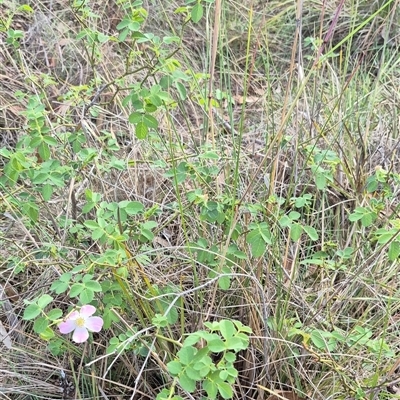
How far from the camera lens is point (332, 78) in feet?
7.07

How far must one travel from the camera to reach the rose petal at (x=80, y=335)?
933 millimetres

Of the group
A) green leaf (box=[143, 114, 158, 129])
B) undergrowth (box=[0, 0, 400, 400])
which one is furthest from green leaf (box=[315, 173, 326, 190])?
green leaf (box=[143, 114, 158, 129])

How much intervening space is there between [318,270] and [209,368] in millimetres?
615

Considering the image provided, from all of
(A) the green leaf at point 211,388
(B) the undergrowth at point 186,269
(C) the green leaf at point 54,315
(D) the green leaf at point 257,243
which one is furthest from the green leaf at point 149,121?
(A) the green leaf at point 211,388

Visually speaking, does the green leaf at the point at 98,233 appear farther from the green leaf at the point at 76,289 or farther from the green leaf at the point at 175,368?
the green leaf at the point at 175,368

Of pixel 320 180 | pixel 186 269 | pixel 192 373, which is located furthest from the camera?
pixel 186 269

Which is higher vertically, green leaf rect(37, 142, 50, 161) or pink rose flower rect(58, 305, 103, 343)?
green leaf rect(37, 142, 50, 161)

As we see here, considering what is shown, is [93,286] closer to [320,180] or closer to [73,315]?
[73,315]

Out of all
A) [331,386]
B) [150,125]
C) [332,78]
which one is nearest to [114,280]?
[150,125]

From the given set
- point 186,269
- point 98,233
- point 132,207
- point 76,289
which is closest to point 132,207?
point 132,207

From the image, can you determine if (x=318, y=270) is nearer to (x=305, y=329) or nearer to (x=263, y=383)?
(x=305, y=329)

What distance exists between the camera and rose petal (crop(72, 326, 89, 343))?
93cm

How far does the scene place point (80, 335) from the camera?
94 centimetres

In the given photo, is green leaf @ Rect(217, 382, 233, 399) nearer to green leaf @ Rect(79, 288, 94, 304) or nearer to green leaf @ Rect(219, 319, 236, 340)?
green leaf @ Rect(219, 319, 236, 340)
